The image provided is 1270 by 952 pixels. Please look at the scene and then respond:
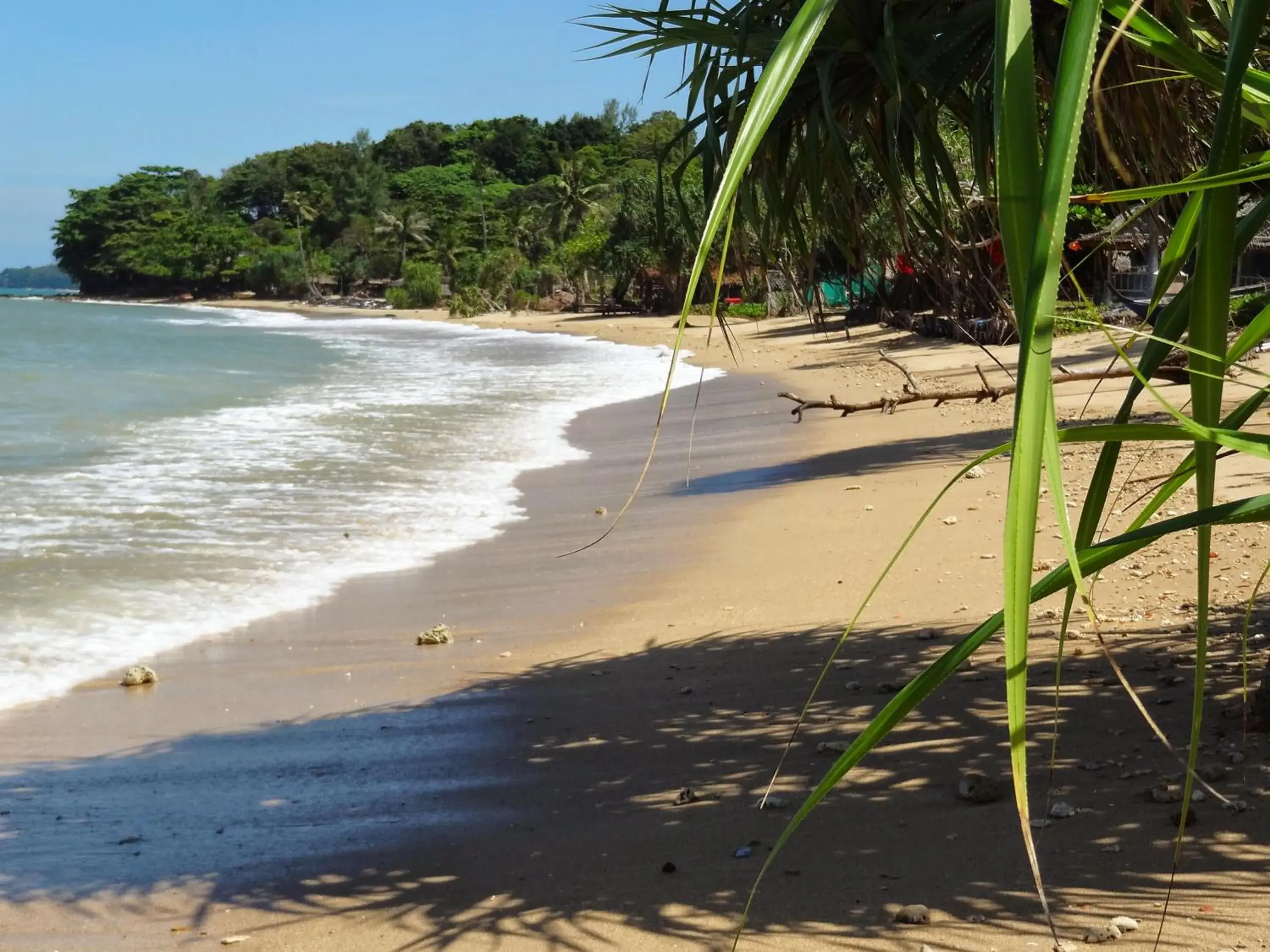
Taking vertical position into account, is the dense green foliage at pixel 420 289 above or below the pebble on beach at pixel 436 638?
above

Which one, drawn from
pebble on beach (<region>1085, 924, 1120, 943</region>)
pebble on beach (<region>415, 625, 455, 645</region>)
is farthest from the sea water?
pebble on beach (<region>1085, 924, 1120, 943</region>)

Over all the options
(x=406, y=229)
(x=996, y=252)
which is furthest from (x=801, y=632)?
(x=406, y=229)

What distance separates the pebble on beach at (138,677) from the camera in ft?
20.6

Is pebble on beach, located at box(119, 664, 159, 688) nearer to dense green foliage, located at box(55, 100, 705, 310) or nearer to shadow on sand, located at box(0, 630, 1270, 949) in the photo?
shadow on sand, located at box(0, 630, 1270, 949)

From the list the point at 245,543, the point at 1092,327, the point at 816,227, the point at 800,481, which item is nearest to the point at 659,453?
the point at 800,481

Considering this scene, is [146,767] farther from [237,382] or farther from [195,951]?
[237,382]

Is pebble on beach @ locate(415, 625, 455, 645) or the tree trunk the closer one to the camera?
the tree trunk

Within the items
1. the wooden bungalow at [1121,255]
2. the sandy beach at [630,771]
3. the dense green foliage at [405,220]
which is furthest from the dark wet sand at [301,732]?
the dense green foliage at [405,220]

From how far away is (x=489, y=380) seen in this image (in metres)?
26.4

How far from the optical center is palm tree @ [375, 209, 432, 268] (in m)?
93.1

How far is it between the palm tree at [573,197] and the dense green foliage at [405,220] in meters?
0.09

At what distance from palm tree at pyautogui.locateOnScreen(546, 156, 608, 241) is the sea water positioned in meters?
45.5

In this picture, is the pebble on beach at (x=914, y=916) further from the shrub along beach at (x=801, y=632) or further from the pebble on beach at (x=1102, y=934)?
the pebble on beach at (x=1102, y=934)

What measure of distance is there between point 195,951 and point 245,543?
20.9ft
